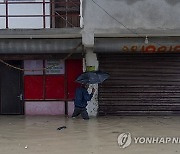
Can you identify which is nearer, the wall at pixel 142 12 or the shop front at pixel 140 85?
the wall at pixel 142 12

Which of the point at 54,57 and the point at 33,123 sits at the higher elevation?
the point at 54,57

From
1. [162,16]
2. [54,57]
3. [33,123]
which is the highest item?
[162,16]

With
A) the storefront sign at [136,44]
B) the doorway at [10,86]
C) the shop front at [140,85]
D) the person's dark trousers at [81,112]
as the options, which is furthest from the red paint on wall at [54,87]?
the storefront sign at [136,44]

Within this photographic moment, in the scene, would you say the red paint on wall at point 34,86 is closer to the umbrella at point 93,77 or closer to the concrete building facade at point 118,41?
the concrete building facade at point 118,41

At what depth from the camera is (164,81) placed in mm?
13102

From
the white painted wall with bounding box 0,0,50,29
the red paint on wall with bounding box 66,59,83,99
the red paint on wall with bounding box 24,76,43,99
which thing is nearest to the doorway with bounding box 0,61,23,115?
the red paint on wall with bounding box 24,76,43,99

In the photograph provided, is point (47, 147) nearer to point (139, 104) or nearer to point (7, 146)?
point (7, 146)

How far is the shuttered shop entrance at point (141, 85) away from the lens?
13.1 meters

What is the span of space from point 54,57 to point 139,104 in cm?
345

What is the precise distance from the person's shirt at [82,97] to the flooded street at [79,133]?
566mm

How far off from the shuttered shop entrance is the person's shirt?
999 mm

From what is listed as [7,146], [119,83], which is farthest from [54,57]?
[7,146]

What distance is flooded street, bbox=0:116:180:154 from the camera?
7.77 metres

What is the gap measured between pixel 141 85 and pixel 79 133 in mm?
4161
